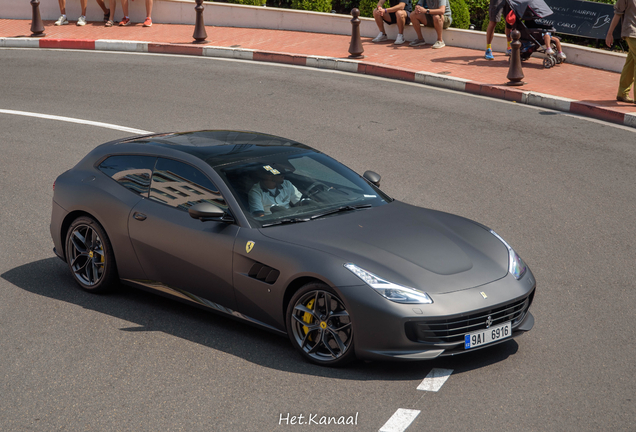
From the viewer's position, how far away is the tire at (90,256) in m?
6.60

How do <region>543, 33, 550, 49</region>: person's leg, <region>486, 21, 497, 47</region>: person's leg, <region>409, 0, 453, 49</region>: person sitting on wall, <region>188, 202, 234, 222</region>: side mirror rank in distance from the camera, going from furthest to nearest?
<region>409, 0, 453, 49</region>: person sitting on wall → <region>486, 21, 497, 47</region>: person's leg → <region>543, 33, 550, 49</region>: person's leg → <region>188, 202, 234, 222</region>: side mirror

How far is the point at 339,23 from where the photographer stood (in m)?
19.0

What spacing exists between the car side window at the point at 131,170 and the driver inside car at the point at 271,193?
1.08m

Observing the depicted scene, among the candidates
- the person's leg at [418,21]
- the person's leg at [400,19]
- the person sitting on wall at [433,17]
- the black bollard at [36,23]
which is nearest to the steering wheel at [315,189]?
the person sitting on wall at [433,17]

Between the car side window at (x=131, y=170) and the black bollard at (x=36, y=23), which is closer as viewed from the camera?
the car side window at (x=131, y=170)

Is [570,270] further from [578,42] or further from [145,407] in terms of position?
[578,42]

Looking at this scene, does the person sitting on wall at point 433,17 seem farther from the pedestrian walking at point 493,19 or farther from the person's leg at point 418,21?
the pedestrian walking at point 493,19

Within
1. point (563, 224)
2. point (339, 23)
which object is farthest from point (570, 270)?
point (339, 23)

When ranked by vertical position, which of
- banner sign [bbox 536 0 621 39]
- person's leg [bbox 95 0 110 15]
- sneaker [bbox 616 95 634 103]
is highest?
banner sign [bbox 536 0 621 39]

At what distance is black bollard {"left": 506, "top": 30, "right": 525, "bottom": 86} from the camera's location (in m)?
13.6

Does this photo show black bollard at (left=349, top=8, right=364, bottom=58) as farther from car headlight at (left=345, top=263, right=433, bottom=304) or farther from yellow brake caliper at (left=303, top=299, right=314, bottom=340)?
car headlight at (left=345, top=263, right=433, bottom=304)

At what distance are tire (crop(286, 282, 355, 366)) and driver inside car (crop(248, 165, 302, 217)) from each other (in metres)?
0.88

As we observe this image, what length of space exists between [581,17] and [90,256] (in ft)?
43.3

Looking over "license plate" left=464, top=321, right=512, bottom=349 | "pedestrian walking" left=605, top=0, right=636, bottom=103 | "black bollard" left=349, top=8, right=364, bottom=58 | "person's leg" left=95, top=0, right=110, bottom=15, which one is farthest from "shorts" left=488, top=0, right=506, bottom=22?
"license plate" left=464, top=321, right=512, bottom=349
